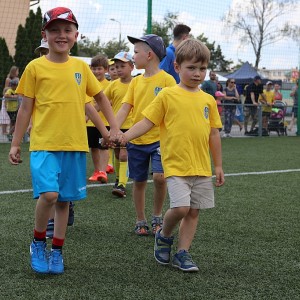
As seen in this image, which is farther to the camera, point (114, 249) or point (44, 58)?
point (114, 249)

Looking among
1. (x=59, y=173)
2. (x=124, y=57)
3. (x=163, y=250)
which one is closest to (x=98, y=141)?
(x=124, y=57)

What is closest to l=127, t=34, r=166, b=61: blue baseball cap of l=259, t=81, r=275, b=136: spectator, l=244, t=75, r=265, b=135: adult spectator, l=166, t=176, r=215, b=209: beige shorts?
l=166, t=176, r=215, b=209: beige shorts

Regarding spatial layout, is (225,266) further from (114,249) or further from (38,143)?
(38,143)

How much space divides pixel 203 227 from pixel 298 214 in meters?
1.14

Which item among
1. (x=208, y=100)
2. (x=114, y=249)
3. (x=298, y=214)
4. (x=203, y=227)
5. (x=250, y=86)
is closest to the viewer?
(x=208, y=100)

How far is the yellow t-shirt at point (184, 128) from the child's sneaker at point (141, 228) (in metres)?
1.09

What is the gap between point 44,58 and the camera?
150 inches

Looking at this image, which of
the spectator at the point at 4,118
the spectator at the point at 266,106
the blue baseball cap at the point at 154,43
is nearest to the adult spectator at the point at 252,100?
the spectator at the point at 266,106

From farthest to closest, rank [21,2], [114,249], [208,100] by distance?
[21,2] < [114,249] < [208,100]

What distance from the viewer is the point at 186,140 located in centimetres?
386

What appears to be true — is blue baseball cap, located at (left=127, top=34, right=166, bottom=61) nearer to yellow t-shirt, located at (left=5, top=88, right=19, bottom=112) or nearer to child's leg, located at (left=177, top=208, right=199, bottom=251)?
child's leg, located at (left=177, top=208, right=199, bottom=251)

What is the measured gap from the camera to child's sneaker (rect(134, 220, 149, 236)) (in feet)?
15.9

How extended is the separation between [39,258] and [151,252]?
0.90 m

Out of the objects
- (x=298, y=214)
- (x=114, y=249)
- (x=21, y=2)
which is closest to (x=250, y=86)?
(x=21, y=2)
